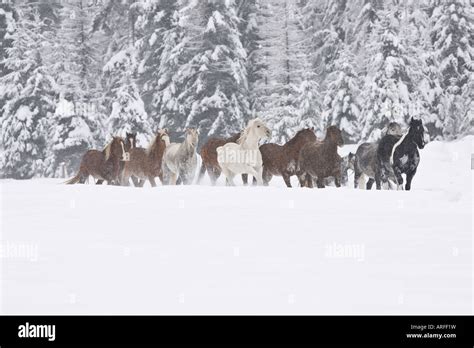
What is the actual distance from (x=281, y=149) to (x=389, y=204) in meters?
7.35

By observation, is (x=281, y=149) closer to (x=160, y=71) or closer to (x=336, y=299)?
(x=336, y=299)

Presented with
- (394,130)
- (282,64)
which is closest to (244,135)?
(394,130)

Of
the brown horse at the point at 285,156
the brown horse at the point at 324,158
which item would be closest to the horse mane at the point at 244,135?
the brown horse at the point at 285,156

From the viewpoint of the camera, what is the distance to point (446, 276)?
6.84 metres

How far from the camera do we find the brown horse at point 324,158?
16.5 metres

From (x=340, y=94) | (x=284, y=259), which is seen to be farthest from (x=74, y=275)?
(x=340, y=94)

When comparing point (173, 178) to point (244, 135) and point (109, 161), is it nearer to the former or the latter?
point (109, 161)

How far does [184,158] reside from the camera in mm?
19297

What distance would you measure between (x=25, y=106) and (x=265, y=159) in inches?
830

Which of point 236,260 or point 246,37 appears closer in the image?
point 236,260

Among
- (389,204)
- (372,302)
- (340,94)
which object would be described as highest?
(340,94)

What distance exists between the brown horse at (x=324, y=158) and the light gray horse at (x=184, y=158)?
330 centimetres

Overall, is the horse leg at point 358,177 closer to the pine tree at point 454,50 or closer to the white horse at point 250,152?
the white horse at point 250,152

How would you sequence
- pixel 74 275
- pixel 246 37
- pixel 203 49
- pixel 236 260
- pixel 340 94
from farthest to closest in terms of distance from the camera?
pixel 246 37, pixel 203 49, pixel 340 94, pixel 236 260, pixel 74 275
